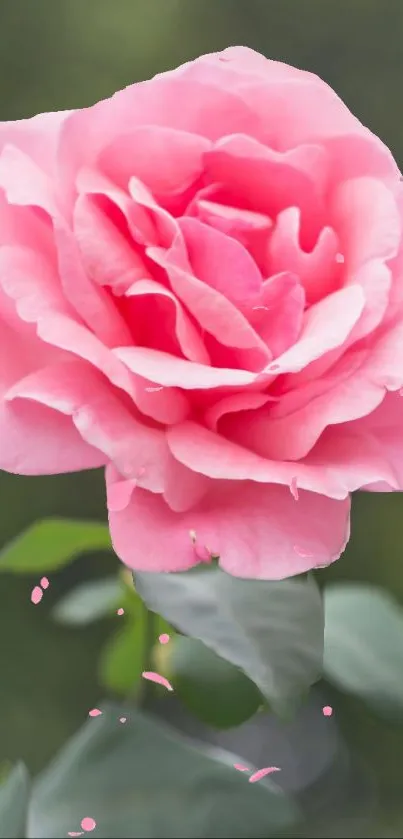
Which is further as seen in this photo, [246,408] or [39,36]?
[39,36]

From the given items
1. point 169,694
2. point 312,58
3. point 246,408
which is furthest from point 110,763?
point 312,58

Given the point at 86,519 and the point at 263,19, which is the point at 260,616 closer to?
the point at 86,519

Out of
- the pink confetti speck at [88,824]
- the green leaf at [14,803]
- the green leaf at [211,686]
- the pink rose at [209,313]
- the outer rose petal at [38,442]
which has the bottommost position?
the green leaf at [14,803]

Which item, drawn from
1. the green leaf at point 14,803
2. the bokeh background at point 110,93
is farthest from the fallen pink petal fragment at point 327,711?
the green leaf at point 14,803

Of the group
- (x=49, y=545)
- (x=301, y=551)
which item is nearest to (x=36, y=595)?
(x=49, y=545)

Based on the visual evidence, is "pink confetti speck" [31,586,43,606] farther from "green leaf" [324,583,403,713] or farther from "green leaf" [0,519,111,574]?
"green leaf" [324,583,403,713]

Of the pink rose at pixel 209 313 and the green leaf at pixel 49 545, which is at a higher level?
the pink rose at pixel 209 313

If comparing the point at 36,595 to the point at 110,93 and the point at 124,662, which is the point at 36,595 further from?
the point at 110,93

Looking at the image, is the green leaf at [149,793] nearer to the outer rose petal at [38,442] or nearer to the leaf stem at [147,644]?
the leaf stem at [147,644]
